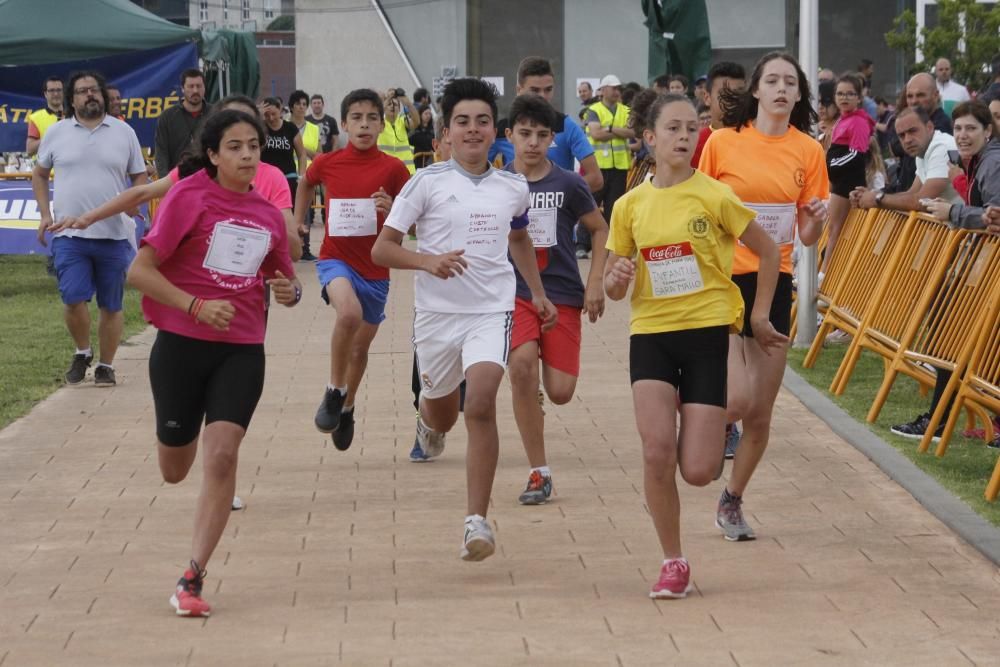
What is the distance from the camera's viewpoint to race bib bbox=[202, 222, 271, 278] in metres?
6.12

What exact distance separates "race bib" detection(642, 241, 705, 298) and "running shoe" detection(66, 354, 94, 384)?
6920mm

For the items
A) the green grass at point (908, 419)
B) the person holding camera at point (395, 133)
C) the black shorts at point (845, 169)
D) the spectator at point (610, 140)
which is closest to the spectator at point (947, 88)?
the spectator at point (610, 140)

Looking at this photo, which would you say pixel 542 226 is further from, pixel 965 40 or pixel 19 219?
pixel 965 40

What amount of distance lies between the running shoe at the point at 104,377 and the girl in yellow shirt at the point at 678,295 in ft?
21.5

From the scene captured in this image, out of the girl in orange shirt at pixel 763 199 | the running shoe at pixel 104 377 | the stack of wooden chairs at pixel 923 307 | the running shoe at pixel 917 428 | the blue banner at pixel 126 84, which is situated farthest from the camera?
the blue banner at pixel 126 84

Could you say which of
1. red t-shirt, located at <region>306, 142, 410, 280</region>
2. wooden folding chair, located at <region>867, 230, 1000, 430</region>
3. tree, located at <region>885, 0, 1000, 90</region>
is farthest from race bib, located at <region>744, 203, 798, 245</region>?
tree, located at <region>885, 0, 1000, 90</region>

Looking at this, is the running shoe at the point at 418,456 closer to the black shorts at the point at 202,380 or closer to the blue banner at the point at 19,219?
the black shorts at the point at 202,380

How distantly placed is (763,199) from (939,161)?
4.57 m

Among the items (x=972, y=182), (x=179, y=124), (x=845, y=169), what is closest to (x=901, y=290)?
(x=972, y=182)

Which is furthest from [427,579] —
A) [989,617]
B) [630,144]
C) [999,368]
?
[630,144]

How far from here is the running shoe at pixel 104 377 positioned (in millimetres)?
12031

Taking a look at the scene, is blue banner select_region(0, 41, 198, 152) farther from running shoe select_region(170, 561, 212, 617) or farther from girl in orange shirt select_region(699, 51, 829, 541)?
running shoe select_region(170, 561, 212, 617)

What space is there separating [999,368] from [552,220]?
2.39 m

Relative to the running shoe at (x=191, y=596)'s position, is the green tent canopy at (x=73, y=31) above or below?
below
